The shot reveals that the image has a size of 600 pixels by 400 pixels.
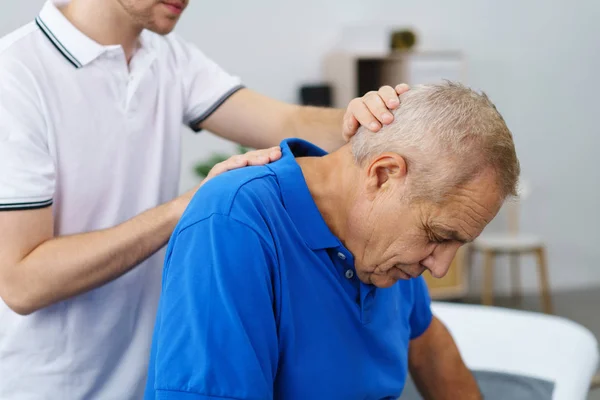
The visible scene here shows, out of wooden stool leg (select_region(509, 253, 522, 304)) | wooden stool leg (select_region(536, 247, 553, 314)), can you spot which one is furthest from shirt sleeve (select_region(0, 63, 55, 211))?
wooden stool leg (select_region(509, 253, 522, 304))

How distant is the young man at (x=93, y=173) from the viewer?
1431 millimetres

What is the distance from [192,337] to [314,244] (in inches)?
12.1

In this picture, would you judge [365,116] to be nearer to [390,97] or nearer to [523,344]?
[390,97]

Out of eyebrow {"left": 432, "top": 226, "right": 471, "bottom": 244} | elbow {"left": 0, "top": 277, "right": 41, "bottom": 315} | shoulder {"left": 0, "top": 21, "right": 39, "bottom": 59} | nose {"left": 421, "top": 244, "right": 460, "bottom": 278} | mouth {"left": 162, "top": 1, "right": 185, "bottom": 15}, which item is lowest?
elbow {"left": 0, "top": 277, "right": 41, "bottom": 315}

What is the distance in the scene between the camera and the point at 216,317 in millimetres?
1169

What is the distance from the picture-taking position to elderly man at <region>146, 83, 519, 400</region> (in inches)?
46.1

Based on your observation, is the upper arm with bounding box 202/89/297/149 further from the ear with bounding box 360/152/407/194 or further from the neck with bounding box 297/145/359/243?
the ear with bounding box 360/152/407/194

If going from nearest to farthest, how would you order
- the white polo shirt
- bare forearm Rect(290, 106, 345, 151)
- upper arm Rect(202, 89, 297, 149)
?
the white polo shirt < bare forearm Rect(290, 106, 345, 151) < upper arm Rect(202, 89, 297, 149)

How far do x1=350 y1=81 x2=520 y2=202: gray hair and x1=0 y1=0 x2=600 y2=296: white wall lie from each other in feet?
11.3

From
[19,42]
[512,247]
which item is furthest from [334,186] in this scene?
[512,247]

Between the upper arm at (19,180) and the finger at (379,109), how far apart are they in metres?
0.64

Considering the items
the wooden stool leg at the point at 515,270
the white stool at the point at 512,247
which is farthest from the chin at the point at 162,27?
the wooden stool leg at the point at 515,270

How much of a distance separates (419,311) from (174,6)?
0.88 meters

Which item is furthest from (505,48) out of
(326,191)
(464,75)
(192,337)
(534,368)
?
(192,337)
